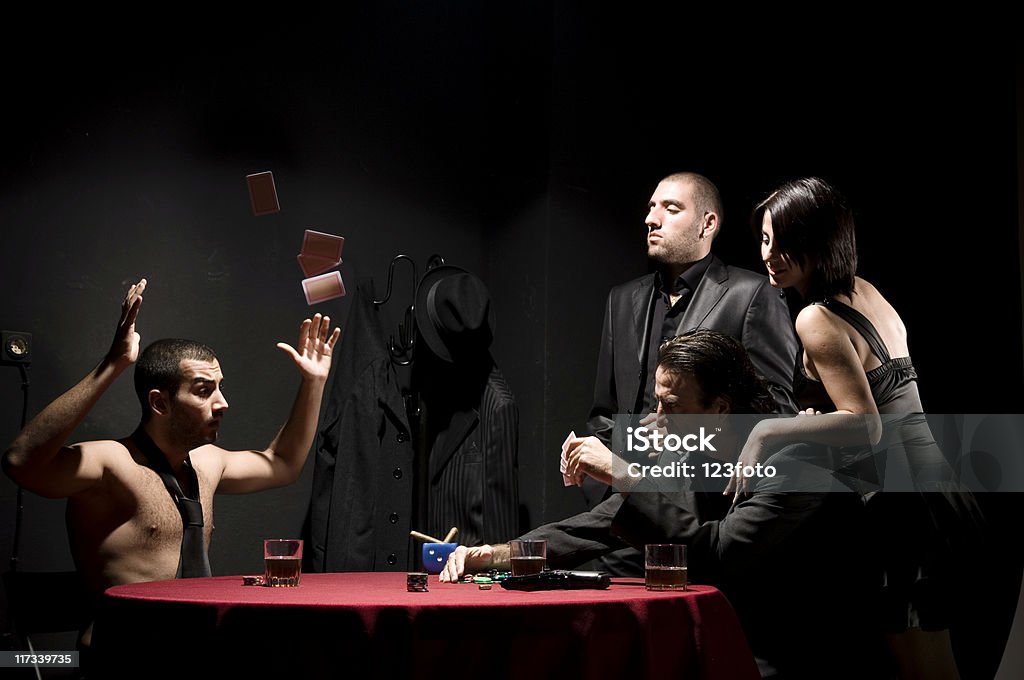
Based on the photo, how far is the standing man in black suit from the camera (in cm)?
322

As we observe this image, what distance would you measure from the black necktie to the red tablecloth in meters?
0.88

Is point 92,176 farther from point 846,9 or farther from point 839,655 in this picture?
point 839,655

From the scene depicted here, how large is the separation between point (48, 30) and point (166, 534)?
1661 mm

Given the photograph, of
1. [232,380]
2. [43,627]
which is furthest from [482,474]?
[43,627]

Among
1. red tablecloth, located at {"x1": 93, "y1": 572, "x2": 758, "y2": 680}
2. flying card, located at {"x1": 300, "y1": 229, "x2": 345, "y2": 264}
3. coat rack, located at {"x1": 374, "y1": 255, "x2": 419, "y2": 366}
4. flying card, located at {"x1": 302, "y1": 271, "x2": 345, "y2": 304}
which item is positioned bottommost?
red tablecloth, located at {"x1": 93, "y1": 572, "x2": 758, "y2": 680}

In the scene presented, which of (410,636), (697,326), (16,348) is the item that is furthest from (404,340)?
(410,636)

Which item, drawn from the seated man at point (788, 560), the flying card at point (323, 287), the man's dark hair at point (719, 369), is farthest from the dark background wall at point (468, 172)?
the seated man at point (788, 560)

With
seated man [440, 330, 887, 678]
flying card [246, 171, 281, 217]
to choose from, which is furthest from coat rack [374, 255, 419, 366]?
seated man [440, 330, 887, 678]

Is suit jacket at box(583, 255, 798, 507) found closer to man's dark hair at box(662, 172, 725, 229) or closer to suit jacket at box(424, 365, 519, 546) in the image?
man's dark hair at box(662, 172, 725, 229)

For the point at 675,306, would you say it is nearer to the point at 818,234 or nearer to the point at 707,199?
the point at 707,199

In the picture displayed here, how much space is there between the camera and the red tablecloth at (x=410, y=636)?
1709 millimetres

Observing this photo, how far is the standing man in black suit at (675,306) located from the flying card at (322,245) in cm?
99

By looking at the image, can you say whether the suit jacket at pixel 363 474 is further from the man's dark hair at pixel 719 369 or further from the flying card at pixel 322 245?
the man's dark hair at pixel 719 369

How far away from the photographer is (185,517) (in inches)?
112
